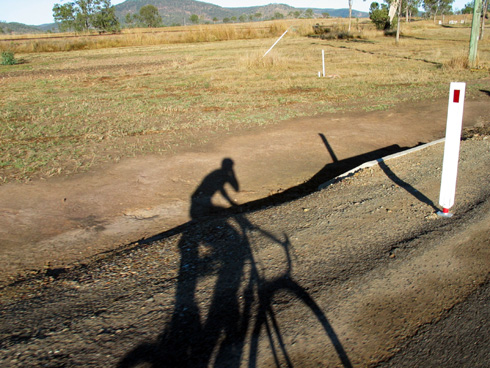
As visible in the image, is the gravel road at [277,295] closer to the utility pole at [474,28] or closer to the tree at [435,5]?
the utility pole at [474,28]

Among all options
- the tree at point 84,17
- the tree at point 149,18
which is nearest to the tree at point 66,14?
the tree at point 84,17

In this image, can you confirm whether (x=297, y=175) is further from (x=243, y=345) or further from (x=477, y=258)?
(x=243, y=345)

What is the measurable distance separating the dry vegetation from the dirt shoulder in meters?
0.76

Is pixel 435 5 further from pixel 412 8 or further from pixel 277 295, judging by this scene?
pixel 277 295

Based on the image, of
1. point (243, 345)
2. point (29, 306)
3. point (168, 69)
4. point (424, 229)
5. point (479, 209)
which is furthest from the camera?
point (168, 69)

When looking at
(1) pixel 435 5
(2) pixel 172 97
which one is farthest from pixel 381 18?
(1) pixel 435 5

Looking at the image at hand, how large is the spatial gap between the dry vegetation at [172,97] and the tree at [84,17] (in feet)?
155

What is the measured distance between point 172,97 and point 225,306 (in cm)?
1269

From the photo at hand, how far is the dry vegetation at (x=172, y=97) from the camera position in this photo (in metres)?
9.12

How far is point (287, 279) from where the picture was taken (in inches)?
138

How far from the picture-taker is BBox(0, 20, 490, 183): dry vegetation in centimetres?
912

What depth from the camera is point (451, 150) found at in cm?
436

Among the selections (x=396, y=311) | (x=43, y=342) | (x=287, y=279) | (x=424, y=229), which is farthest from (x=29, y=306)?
(x=424, y=229)

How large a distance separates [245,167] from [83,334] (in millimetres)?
5225
